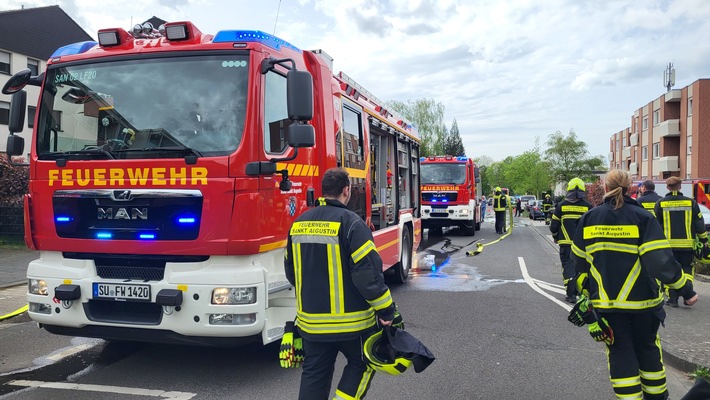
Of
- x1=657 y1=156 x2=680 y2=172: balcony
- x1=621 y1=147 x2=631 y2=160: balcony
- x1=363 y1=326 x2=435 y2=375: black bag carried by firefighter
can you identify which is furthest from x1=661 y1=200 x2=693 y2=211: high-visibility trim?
x1=621 y1=147 x2=631 y2=160: balcony

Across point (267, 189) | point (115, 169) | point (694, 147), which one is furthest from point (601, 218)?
point (694, 147)

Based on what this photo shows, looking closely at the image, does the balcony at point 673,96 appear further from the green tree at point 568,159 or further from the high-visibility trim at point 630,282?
the high-visibility trim at point 630,282

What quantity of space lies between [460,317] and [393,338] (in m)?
3.99

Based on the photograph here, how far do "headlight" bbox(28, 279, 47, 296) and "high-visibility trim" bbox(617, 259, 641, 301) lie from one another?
14.9 ft

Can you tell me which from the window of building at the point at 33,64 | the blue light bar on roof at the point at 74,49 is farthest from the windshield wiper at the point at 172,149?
the window of building at the point at 33,64

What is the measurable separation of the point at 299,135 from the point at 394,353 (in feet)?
6.57

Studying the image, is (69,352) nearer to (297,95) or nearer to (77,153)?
(77,153)

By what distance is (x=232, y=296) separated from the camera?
4.24 m

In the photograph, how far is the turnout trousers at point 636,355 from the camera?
352cm

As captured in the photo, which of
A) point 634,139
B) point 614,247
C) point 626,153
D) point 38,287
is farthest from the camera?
point 626,153

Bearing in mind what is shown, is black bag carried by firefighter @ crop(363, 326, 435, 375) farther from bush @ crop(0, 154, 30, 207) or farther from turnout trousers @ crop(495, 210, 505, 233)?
turnout trousers @ crop(495, 210, 505, 233)

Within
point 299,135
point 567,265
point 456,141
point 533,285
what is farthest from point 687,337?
point 456,141

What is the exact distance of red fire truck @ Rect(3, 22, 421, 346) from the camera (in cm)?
428

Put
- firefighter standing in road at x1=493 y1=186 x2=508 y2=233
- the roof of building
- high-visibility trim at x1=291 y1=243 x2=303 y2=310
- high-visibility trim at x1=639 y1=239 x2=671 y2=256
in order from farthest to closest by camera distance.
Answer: the roof of building, firefighter standing in road at x1=493 y1=186 x2=508 y2=233, high-visibility trim at x1=639 y1=239 x2=671 y2=256, high-visibility trim at x1=291 y1=243 x2=303 y2=310
